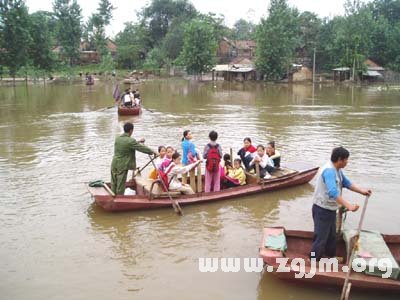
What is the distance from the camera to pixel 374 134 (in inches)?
716

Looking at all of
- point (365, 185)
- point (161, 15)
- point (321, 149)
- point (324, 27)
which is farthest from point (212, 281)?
point (161, 15)

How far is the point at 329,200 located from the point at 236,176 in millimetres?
4335

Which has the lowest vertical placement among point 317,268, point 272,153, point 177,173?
point 317,268

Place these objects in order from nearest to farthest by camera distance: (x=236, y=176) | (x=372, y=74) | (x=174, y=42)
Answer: (x=236, y=176) → (x=372, y=74) → (x=174, y=42)

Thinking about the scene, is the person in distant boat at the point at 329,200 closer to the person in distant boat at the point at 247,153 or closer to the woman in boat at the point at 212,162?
the woman in boat at the point at 212,162

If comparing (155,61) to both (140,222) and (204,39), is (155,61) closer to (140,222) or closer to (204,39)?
(204,39)

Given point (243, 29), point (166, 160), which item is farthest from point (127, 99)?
point (243, 29)

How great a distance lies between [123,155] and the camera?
8727mm

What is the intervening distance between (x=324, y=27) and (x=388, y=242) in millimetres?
58945

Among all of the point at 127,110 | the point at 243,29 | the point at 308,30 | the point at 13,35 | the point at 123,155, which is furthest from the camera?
the point at 243,29

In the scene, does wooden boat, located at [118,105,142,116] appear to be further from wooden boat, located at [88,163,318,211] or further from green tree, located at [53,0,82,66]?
green tree, located at [53,0,82,66]

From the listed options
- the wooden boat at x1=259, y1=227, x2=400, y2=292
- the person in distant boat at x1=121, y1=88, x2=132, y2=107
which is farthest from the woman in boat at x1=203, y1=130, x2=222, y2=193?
the person in distant boat at x1=121, y1=88, x2=132, y2=107

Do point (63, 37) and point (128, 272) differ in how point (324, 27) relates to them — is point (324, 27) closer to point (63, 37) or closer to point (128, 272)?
point (63, 37)

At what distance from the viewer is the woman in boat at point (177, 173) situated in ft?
29.2
